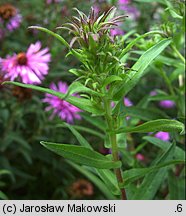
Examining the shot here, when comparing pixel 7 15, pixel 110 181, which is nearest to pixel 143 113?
pixel 110 181

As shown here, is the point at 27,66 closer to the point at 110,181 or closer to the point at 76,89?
the point at 110,181

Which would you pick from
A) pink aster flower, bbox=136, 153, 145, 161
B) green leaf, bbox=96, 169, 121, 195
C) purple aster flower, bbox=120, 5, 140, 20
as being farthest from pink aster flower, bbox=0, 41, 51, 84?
purple aster flower, bbox=120, 5, 140, 20

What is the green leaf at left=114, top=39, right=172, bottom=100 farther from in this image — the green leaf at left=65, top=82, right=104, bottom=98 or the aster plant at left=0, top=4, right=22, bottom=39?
the aster plant at left=0, top=4, right=22, bottom=39

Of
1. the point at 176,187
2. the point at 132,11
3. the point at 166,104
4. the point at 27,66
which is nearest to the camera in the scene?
the point at 176,187

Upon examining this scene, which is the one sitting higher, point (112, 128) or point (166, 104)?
point (166, 104)

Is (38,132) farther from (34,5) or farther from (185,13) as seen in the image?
(34,5)

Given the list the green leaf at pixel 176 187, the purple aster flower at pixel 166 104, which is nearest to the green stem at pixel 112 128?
the green leaf at pixel 176 187

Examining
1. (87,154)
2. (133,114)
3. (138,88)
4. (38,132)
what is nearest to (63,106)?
(38,132)
